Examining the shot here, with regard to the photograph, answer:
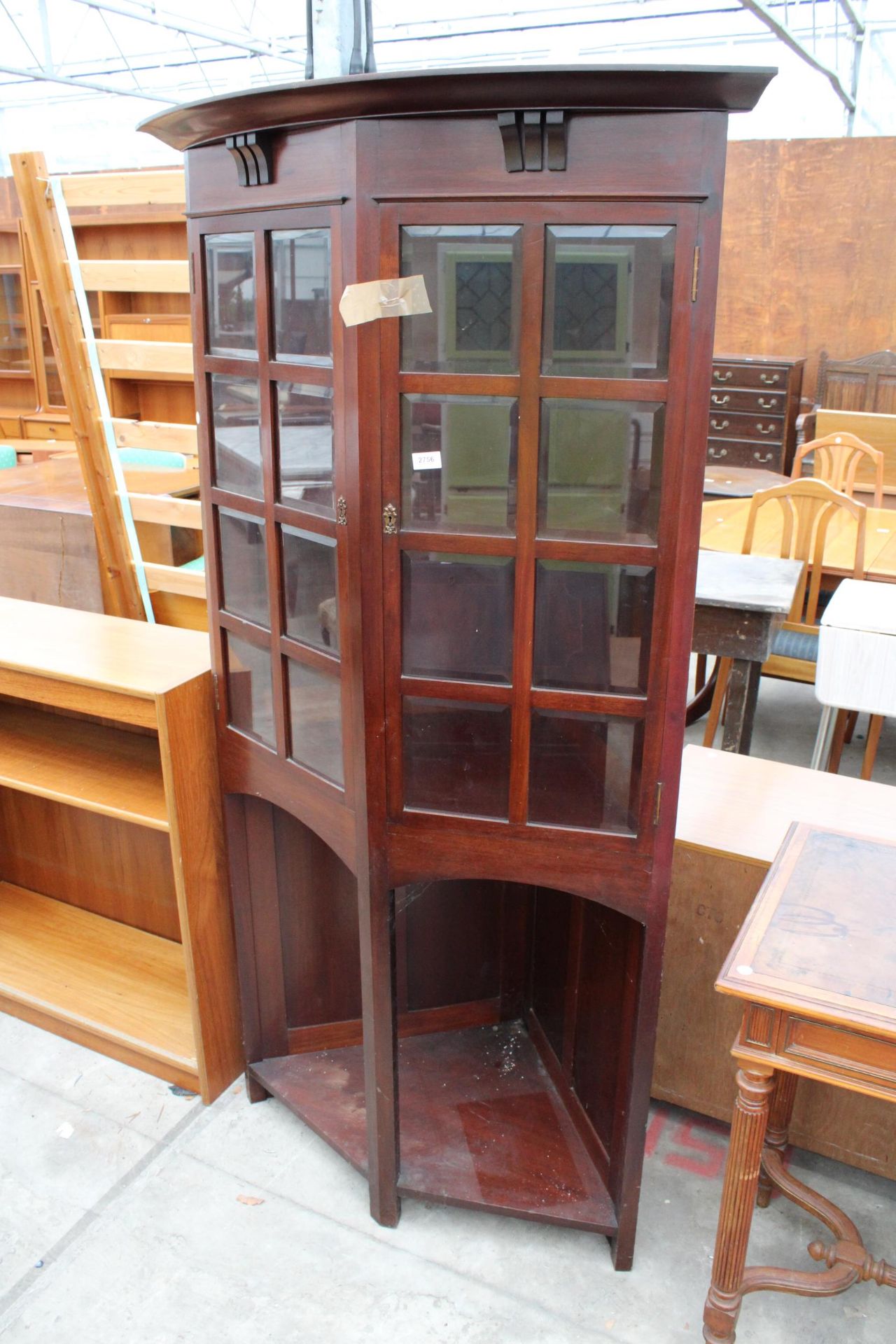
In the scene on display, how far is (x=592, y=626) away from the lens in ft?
4.93

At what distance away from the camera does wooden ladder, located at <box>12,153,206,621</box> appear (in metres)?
2.38

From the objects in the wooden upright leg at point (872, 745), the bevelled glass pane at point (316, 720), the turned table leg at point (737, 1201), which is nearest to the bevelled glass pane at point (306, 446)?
the bevelled glass pane at point (316, 720)

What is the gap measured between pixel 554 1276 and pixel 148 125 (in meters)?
2.09

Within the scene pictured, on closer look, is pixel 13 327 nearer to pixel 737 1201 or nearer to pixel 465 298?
pixel 465 298

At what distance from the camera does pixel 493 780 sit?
162 centimetres

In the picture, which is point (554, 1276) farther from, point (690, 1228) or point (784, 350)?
point (784, 350)

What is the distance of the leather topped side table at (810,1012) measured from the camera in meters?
1.39

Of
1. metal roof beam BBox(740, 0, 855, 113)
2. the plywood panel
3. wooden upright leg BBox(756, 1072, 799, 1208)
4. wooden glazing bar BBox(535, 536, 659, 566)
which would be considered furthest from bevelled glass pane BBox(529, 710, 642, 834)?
metal roof beam BBox(740, 0, 855, 113)

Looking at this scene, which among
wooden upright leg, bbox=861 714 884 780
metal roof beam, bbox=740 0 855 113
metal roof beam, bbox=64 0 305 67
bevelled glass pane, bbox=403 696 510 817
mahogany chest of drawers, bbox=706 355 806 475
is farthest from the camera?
metal roof beam, bbox=64 0 305 67

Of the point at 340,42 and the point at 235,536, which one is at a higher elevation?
the point at 340,42

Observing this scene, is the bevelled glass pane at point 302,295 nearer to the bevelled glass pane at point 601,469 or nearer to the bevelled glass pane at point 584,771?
the bevelled glass pane at point 601,469

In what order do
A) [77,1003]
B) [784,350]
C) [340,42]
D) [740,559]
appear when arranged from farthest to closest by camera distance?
[784,350] → [740,559] → [77,1003] → [340,42]

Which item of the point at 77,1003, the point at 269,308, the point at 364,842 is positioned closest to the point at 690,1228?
the point at 364,842

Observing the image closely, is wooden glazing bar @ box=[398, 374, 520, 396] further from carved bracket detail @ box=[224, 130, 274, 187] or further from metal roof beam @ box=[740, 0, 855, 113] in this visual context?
metal roof beam @ box=[740, 0, 855, 113]
